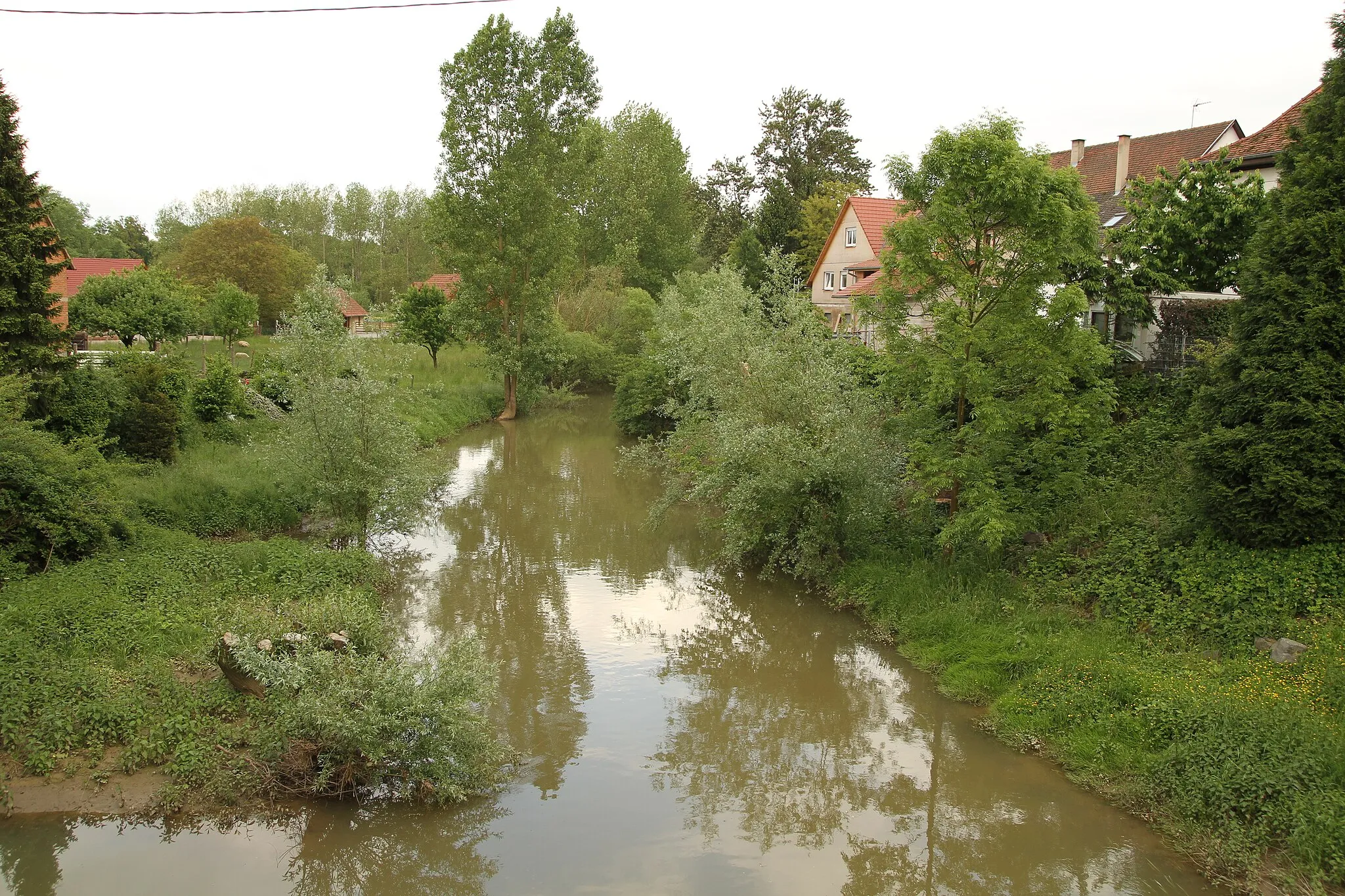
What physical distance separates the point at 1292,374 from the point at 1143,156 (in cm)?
2114

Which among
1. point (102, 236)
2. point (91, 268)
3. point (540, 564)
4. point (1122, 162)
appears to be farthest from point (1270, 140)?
point (102, 236)

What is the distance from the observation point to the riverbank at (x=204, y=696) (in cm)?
893

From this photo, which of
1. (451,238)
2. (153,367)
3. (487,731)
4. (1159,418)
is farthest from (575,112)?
(487,731)

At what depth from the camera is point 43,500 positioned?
42.7 ft

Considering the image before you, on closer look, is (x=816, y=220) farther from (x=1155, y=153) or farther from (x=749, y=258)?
(x=1155, y=153)

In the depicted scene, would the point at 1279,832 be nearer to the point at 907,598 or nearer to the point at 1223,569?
the point at 1223,569

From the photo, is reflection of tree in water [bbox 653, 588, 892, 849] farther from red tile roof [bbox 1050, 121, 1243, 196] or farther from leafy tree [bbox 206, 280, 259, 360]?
leafy tree [bbox 206, 280, 259, 360]

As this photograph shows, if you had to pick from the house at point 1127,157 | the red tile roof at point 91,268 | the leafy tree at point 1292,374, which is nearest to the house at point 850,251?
the house at point 1127,157

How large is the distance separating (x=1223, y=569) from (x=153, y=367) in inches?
782

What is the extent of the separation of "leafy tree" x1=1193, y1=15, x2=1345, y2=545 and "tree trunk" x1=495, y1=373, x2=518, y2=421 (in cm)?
2900

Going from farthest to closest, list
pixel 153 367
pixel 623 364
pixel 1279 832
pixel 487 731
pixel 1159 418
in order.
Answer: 1. pixel 623 364
2. pixel 153 367
3. pixel 1159 418
4. pixel 487 731
5. pixel 1279 832

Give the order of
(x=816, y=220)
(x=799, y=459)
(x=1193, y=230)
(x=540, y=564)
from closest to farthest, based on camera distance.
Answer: (x=799, y=459) → (x=1193, y=230) → (x=540, y=564) → (x=816, y=220)

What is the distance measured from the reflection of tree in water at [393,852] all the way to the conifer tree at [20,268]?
11718 millimetres

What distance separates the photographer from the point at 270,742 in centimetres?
916
